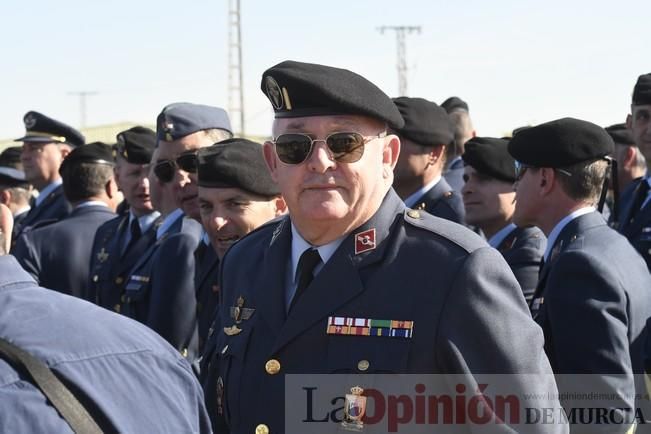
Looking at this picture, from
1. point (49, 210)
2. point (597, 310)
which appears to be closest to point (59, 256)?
point (49, 210)

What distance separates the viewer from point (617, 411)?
14.2ft

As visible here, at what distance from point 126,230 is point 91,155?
3.91 feet

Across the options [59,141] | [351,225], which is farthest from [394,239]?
[59,141]

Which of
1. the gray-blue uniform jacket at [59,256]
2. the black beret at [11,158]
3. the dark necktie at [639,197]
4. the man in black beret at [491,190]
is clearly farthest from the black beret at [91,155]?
the black beret at [11,158]

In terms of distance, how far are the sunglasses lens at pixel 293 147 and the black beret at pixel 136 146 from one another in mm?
3911

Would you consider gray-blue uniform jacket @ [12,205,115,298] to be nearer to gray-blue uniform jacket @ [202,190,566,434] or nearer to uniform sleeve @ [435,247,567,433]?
gray-blue uniform jacket @ [202,190,566,434]

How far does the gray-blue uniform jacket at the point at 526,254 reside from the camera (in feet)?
17.2

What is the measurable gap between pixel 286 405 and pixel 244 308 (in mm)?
427

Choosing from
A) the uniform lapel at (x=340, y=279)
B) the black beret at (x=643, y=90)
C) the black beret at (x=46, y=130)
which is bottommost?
the black beret at (x=46, y=130)

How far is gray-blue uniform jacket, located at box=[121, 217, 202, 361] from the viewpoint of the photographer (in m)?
5.52

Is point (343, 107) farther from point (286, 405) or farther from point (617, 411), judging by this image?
point (617, 411)

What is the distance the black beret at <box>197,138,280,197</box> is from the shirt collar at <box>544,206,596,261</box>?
137cm

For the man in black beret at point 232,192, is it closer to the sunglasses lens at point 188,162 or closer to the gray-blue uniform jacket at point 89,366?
the sunglasses lens at point 188,162

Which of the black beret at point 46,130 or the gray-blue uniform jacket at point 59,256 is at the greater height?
the black beret at point 46,130
